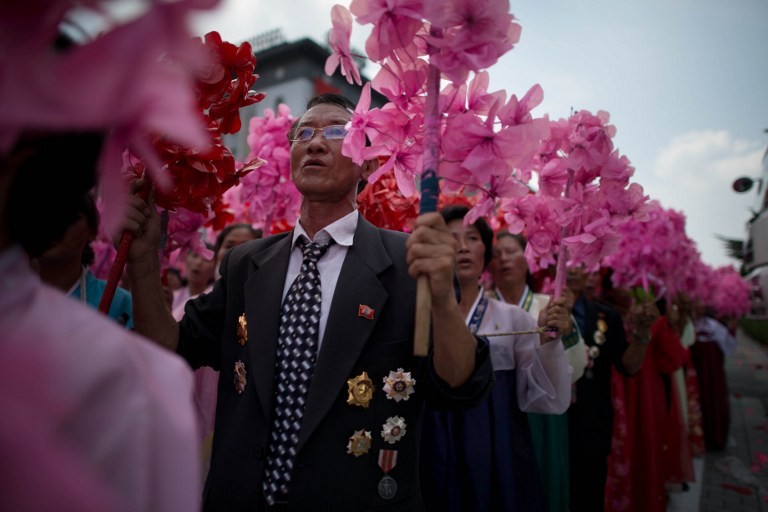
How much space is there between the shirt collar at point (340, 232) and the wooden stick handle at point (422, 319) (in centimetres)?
73

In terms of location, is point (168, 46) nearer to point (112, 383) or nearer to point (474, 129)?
point (112, 383)

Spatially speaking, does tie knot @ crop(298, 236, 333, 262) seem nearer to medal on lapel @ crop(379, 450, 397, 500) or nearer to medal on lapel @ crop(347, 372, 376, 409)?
medal on lapel @ crop(347, 372, 376, 409)

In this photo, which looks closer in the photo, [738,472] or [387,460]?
[387,460]

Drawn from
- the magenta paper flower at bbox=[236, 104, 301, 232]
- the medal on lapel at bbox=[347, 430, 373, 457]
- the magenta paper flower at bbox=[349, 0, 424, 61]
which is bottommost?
the medal on lapel at bbox=[347, 430, 373, 457]

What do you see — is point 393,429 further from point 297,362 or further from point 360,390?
point 297,362

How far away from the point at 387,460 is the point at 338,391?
0.93 feet

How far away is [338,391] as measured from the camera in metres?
1.58

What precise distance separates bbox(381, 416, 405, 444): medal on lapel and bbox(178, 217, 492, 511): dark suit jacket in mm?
19

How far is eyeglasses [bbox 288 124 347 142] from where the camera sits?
2.07m

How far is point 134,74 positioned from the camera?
0.59 metres

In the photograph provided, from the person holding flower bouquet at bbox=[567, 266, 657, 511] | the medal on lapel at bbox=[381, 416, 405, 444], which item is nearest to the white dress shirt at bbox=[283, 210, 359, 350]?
the medal on lapel at bbox=[381, 416, 405, 444]

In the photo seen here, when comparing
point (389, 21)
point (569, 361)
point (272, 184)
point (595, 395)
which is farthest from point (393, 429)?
point (595, 395)

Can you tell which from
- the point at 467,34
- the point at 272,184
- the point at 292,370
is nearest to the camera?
the point at 467,34

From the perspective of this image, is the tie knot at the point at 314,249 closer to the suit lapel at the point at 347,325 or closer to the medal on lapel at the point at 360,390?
the suit lapel at the point at 347,325
